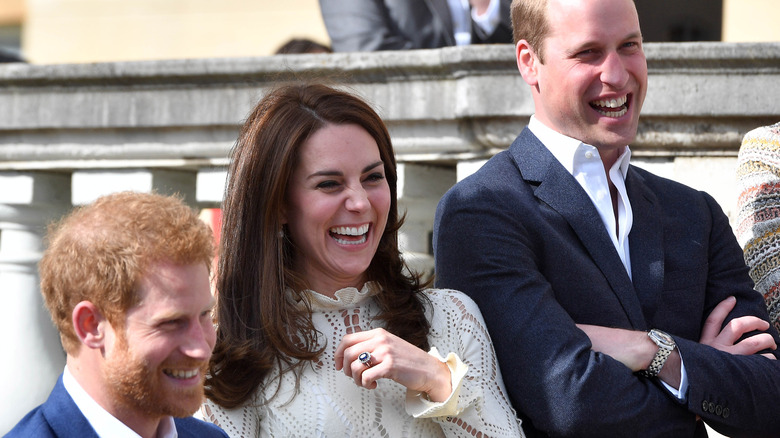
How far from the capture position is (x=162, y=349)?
7.43ft

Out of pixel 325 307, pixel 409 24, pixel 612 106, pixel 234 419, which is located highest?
pixel 409 24

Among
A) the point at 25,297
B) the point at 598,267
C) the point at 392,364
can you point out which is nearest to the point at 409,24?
the point at 25,297

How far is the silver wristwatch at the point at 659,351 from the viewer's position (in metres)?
3.00

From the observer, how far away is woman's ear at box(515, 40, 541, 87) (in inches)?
132

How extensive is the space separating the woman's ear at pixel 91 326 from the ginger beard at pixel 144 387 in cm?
4

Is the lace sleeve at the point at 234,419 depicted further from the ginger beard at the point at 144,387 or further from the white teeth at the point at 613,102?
the white teeth at the point at 613,102

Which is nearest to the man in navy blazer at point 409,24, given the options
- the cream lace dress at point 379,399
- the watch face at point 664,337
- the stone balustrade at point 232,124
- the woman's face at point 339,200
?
the stone balustrade at point 232,124

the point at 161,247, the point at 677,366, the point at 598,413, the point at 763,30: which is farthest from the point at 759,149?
the point at 763,30

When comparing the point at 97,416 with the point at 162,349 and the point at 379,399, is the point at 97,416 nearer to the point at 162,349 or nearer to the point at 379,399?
the point at 162,349

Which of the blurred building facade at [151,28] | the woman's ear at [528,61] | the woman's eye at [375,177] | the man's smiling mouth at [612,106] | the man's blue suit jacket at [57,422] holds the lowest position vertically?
the man's blue suit jacket at [57,422]

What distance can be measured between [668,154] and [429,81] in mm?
796

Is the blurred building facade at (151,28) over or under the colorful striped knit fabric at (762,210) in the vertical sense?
over

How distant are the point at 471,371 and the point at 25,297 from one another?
6.00ft

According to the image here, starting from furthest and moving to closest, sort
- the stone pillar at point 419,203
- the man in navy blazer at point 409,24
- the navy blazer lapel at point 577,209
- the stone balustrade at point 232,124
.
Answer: the man in navy blazer at point 409,24, the stone pillar at point 419,203, the stone balustrade at point 232,124, the navy blazer lapel at point 577,209
